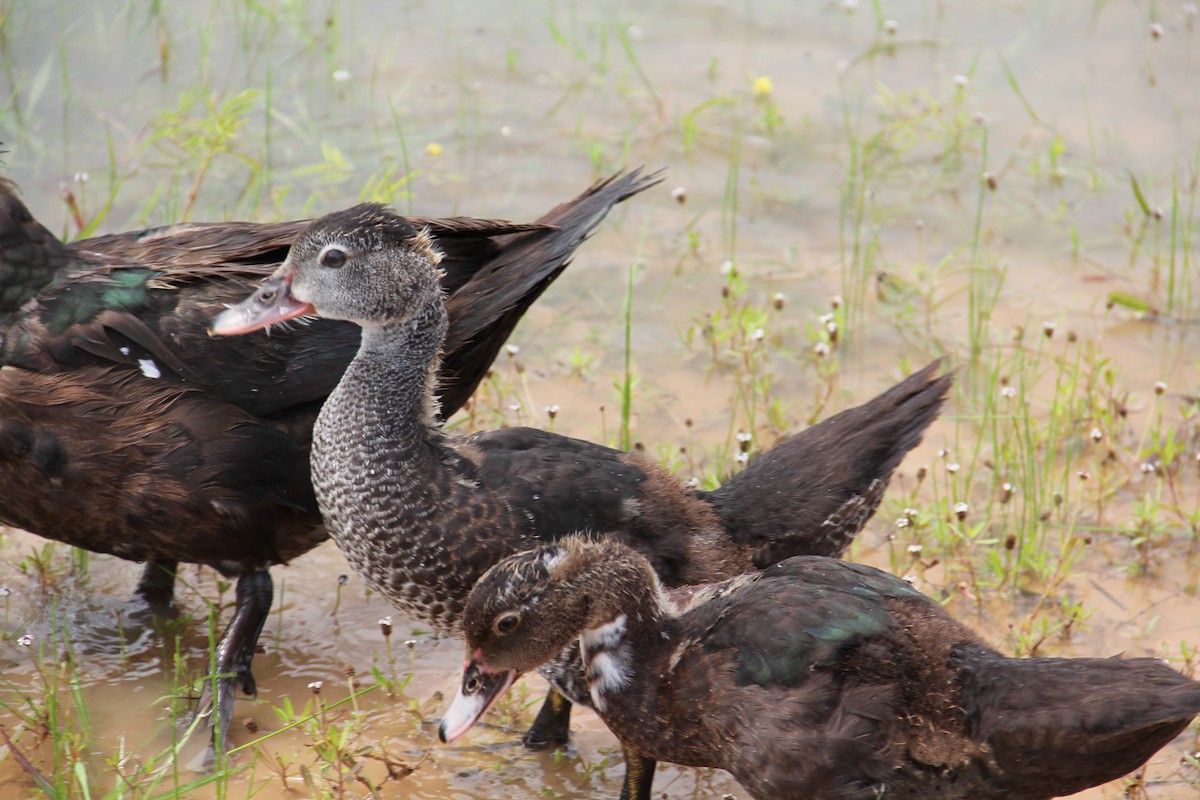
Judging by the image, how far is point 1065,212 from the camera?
24.1 ft

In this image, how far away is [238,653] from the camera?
4676 mm

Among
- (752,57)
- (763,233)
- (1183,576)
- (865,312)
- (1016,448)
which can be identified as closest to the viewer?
(1183,576)

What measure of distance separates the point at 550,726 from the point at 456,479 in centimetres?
88

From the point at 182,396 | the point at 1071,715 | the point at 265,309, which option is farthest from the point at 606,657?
the point at 182,396

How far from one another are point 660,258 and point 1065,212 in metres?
2.04

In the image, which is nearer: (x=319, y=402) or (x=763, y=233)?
(x=319, y=402)

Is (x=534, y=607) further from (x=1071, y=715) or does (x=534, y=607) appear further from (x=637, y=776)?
(x=1071, y=715)

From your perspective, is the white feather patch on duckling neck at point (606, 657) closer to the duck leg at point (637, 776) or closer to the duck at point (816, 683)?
the duck at point (816, 683)

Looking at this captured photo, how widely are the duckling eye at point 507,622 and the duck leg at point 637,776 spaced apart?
60 cm

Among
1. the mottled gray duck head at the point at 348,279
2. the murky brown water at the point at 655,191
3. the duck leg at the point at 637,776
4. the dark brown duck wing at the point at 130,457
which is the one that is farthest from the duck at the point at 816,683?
the dark brown duck wing at the point at 130,457

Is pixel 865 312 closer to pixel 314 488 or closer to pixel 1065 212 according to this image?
pixel 1065 212

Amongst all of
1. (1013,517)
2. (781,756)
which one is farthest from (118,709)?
(1013,517)

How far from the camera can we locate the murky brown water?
195 inches

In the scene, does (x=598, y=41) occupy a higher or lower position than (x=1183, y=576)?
higher
